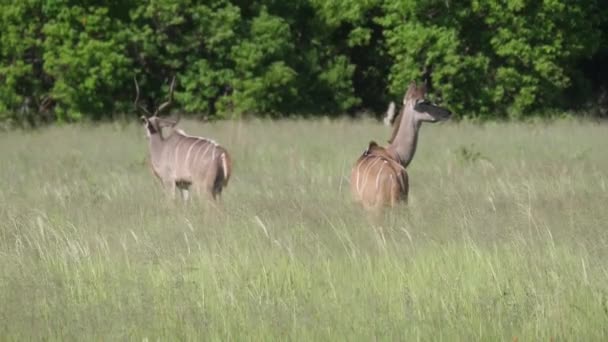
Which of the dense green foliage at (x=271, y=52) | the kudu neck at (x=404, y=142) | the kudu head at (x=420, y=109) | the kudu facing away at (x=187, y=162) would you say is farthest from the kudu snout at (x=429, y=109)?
the dense green foliage at (x=271, y=52)

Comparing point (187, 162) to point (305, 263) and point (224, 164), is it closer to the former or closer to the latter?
point (224, 164)

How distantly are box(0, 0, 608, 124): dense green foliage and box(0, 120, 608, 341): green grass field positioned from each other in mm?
13837

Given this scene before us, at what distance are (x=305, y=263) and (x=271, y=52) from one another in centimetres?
2082

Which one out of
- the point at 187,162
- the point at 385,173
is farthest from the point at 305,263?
the point at 187,162

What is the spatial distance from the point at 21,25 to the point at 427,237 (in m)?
19.5

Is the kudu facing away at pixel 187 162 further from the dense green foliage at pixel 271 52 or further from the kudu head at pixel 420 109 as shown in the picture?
the dense green foliage at pixel 271 52

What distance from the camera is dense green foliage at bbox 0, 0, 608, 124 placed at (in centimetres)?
2617

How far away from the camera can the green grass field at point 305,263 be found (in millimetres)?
5984

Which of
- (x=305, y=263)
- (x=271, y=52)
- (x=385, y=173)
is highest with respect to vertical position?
(x=385, y=173)

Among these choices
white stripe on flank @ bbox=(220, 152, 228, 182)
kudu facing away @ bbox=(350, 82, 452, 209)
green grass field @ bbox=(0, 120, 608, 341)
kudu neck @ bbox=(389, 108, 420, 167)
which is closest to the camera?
green grass field @ bbox=(0, 120, 608, 341)

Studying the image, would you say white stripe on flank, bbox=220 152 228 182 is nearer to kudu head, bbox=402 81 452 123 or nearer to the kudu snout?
kudu head, bbox=402 81 452 123

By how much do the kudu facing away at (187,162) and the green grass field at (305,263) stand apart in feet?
0.59

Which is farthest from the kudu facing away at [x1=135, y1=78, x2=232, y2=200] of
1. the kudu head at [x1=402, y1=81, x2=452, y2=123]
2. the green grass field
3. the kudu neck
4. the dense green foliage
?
the dense green foliage

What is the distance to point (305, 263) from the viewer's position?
286 inches
